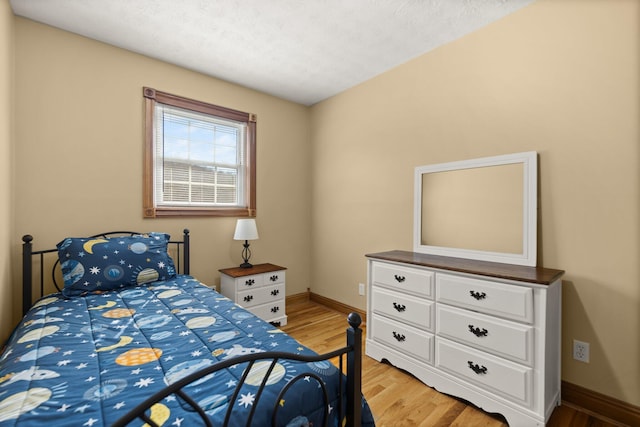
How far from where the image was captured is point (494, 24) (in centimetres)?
222

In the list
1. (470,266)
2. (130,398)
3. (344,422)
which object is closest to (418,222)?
(470,266)

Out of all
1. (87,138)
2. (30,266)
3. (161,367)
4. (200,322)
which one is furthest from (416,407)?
(87,138)

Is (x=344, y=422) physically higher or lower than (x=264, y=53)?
lower

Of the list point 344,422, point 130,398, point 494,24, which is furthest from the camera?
point 494,24

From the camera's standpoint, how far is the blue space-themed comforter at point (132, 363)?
886 mm

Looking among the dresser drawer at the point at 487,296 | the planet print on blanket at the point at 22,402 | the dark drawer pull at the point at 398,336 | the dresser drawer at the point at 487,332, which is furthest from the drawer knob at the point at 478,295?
the planet print on blanket at the point at 22,402

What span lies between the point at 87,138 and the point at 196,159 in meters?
0.91

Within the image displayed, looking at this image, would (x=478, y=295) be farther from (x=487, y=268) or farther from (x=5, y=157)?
(x=5, y=157)

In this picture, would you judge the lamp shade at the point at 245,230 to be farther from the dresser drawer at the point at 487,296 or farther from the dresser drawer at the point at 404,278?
the dresser drawer at the point at 487,296

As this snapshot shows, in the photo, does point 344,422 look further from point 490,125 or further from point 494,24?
point 494,24

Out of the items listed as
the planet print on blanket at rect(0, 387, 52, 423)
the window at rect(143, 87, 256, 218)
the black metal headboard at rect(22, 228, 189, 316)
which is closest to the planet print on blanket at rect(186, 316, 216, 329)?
the planet print on blanket at rect(0, 387, 52, 423)

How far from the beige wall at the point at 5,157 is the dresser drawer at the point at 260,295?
5.35 feet

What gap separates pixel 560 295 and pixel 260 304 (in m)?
2.48

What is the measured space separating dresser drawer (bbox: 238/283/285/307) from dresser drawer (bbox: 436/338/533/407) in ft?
5.58
